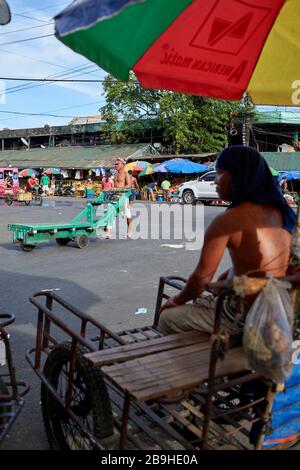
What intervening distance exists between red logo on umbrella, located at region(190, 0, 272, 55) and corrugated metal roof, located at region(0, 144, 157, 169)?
1203 inches

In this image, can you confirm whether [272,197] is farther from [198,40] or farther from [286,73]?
[286,73]

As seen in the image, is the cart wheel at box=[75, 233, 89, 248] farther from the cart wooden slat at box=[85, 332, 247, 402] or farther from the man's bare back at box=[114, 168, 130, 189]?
the cart wooden slat at box=[85, 332, 247, 402]

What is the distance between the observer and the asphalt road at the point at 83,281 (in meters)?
3.73

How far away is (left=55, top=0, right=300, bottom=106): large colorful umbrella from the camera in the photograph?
6.98ft

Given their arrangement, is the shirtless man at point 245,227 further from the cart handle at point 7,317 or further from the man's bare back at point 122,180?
the man's bare back at point 122,180

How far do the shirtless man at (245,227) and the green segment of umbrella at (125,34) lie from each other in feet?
2.63

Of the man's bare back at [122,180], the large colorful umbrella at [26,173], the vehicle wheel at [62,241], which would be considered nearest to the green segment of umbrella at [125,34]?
the vehicle wheel at [62,241]

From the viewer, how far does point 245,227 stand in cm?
234

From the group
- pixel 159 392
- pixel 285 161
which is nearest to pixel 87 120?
pixel 285 161

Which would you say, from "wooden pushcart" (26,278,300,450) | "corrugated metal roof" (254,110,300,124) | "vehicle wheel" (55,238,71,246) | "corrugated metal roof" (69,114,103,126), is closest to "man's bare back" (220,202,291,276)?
"wooden pushcart" (26,278,300,450)

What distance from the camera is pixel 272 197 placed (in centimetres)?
249

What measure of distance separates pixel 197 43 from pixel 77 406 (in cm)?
253

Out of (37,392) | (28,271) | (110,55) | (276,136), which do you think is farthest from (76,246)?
(276,136)
